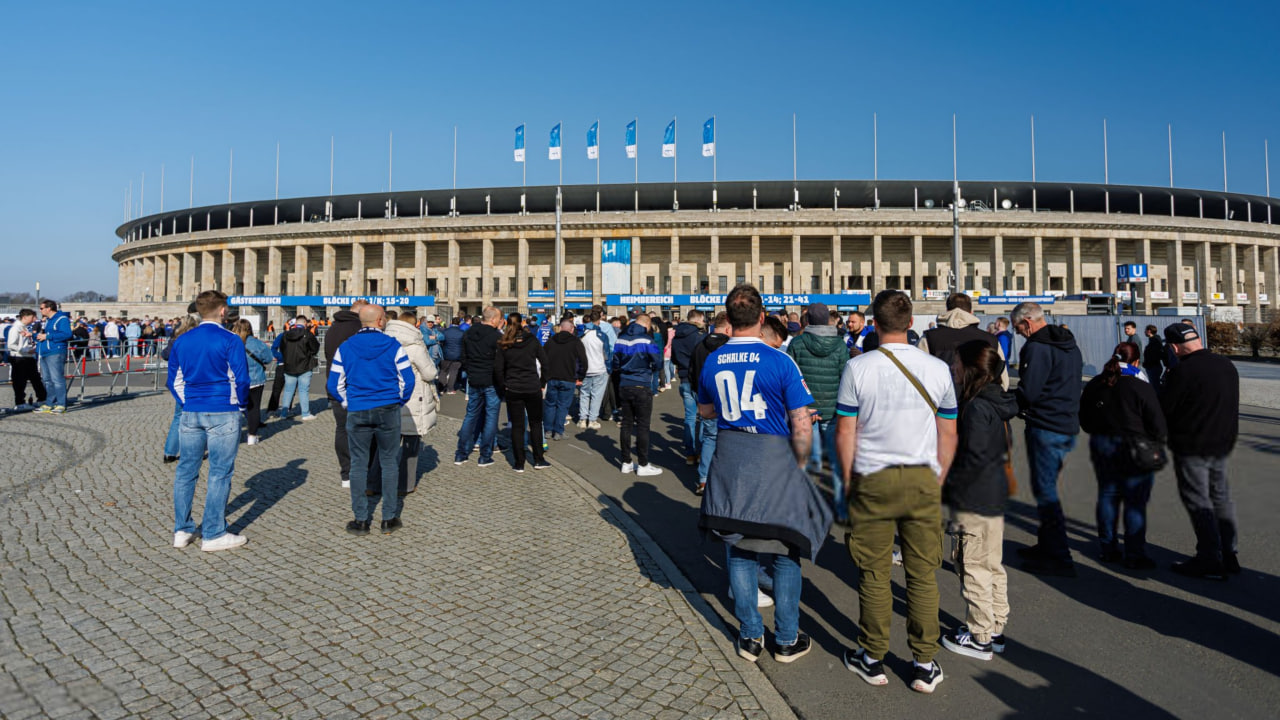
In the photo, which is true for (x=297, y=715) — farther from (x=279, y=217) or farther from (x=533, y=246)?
(x=279, y=217)

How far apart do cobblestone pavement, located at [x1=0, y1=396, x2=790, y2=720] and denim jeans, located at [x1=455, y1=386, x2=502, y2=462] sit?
1.62 m

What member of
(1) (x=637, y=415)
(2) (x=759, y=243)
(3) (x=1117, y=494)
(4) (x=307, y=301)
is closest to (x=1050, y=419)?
(3) (x=1117, y=494)

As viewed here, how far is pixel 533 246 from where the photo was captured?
63688 millimetres

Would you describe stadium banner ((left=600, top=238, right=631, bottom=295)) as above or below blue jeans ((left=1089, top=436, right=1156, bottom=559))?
above

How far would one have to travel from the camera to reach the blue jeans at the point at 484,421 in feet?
28.9

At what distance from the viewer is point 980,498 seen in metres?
3.55

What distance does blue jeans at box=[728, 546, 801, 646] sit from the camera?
12.1 ft

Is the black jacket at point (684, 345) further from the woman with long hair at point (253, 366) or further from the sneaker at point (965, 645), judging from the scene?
the woman with long hair at point (253, 366)

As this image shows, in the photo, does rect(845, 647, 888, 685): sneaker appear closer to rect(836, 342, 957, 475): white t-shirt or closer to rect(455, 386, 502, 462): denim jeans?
rect(836, 342, 957, 475): white t-shirt

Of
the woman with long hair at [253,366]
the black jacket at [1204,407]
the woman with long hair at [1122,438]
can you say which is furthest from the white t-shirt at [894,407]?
the woman with long hair at [253,366]

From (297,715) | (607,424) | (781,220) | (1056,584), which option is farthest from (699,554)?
(781,220)

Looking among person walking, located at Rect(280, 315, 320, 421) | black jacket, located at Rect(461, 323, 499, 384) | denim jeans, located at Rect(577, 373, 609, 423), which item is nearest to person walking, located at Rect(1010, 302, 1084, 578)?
black jacket, located at Rect(461, 323, 499, 384)

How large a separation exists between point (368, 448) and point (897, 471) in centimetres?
465

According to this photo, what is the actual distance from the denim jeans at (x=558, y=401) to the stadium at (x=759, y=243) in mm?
46667
